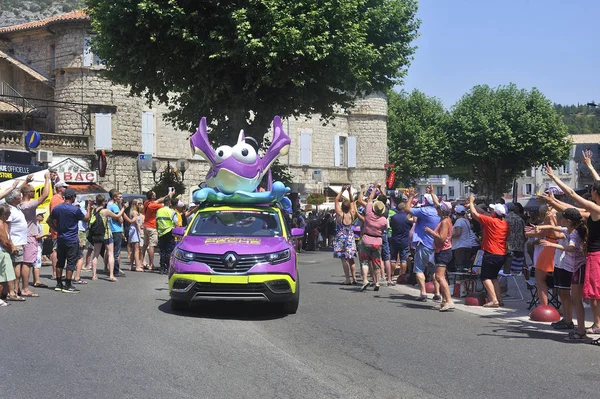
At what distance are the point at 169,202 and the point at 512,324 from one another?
9.92 m

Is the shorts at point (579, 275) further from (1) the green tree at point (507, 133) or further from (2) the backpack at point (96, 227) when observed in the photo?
(1) the green tree at point (507, 133)

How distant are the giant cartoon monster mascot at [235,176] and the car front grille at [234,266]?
7.42ft

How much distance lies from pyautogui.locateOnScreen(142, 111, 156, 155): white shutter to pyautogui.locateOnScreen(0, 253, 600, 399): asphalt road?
28584mm

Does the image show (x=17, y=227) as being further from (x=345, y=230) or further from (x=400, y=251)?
(x=400, y=251)

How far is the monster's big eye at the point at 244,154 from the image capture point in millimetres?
14545

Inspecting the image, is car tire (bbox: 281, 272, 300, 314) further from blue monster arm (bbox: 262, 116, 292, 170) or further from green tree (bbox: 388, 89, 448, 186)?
green tree (bbox: 388, 89, 448, 186)

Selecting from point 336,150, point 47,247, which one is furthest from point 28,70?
point 47,247

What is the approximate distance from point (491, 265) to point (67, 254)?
24.9 feet

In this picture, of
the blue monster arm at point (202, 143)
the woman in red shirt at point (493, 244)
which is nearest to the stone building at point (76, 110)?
the blue monster arm at point (202, 143)

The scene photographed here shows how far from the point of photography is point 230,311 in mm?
12047

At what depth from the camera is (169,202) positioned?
18.9 meters

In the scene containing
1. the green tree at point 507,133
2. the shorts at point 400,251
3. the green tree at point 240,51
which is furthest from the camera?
the green tree at point 507,133

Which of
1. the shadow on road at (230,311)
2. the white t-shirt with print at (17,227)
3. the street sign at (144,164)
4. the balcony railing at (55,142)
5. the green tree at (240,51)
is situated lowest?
the shadow on road at (230,311)

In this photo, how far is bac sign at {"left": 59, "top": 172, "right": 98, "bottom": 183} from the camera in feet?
117
